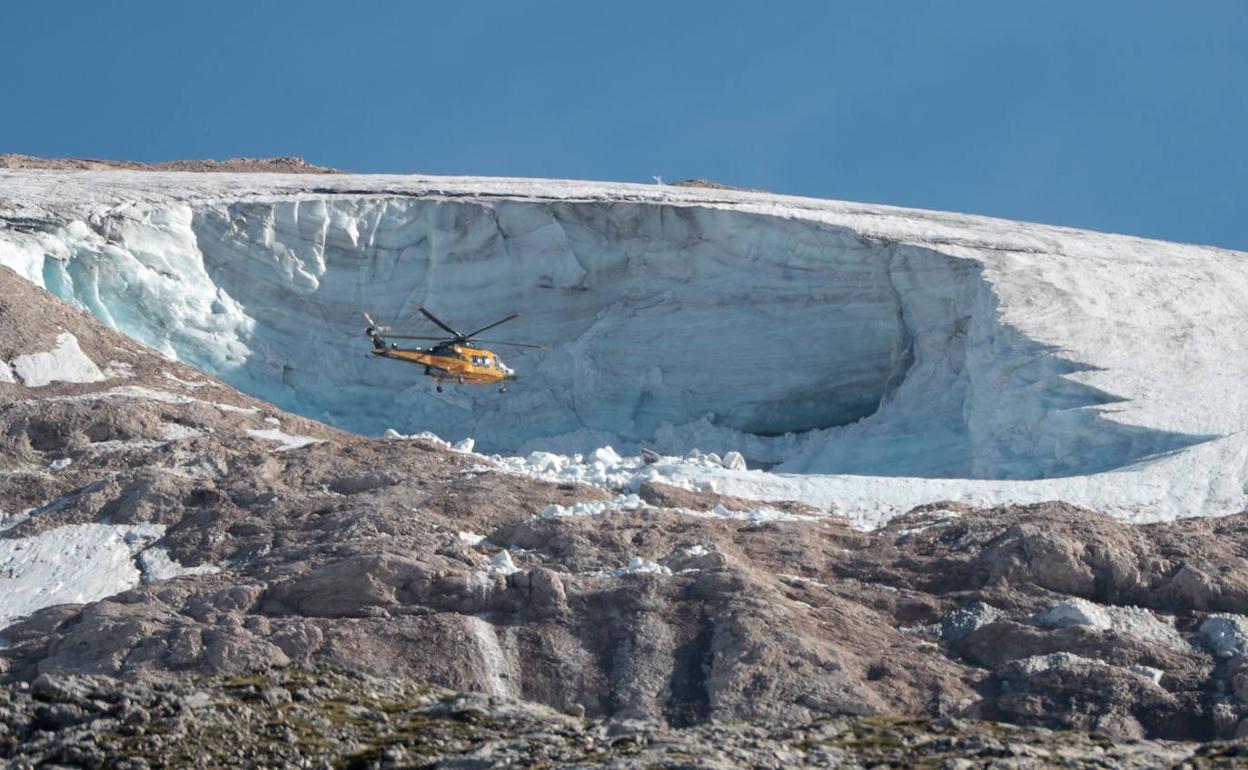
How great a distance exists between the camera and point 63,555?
26484mm

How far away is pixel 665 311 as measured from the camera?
134 feet

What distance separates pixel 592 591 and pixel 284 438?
8.11 metres

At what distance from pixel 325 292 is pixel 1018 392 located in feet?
45.7

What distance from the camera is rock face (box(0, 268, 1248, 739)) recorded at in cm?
2334

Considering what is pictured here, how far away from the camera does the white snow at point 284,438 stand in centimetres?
3100

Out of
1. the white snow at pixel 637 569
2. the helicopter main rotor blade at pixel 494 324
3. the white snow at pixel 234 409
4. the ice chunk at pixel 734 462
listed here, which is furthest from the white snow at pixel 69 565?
the helicopter main rotor blade at pixel 494 324

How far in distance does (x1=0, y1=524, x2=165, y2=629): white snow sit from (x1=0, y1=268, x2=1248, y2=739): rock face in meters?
0.13

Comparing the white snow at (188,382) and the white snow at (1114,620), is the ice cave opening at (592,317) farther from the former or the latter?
→ the white snow at (1114,620)

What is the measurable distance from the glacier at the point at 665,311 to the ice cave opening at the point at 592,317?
0.15 ft

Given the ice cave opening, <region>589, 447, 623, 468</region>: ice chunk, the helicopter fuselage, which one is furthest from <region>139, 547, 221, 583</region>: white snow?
the ice cave opening

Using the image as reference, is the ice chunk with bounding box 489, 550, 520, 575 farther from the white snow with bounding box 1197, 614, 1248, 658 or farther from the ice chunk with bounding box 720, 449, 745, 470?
the white snow with bounding box 1197, 614, 1248, 658

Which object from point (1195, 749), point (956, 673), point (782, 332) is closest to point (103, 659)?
point (956, 673)

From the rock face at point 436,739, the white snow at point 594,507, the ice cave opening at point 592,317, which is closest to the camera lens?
the rock face at point 436,739

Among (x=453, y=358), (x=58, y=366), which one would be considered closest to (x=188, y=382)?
(x=58, y=366)
